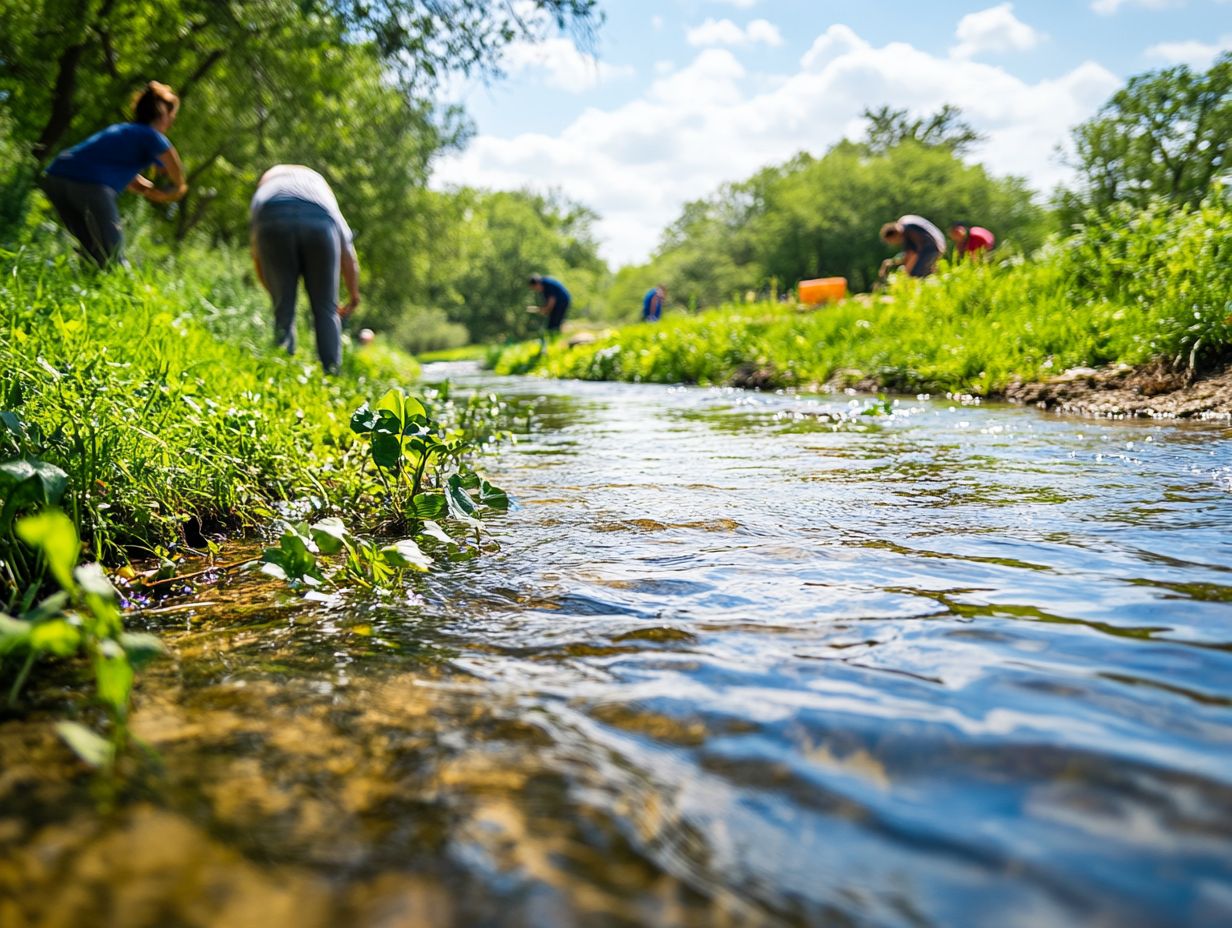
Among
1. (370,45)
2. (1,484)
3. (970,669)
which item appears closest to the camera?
(970,669)

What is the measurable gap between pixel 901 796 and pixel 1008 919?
0.75 feet

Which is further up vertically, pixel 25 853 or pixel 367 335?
pixel 367 335

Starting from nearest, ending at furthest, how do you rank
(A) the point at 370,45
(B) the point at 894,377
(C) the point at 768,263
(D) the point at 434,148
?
(B) the point at 894,377 < (A) the point at 370,45 < (D) the point at 434,148 < (C) the point at 768,263

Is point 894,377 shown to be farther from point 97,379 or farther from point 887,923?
point 887,923

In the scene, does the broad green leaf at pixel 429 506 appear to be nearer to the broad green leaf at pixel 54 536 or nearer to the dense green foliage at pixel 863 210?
the broad green leaf at pixel 54 536

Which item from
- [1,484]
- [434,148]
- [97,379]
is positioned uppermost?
[434,148]

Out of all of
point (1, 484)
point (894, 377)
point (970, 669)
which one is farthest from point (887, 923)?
point (894, 377)

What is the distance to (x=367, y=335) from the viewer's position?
24.4 m

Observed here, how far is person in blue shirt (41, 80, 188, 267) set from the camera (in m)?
6.13

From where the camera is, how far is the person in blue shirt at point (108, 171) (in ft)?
20.1

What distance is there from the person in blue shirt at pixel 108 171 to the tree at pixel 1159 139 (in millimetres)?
38287

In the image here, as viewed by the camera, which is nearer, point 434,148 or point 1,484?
point 1,484

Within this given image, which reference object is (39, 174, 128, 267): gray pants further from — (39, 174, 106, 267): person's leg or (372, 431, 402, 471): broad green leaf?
(372, 431, 402, 471): broad green leaf

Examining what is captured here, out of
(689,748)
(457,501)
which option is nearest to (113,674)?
(689,748)
